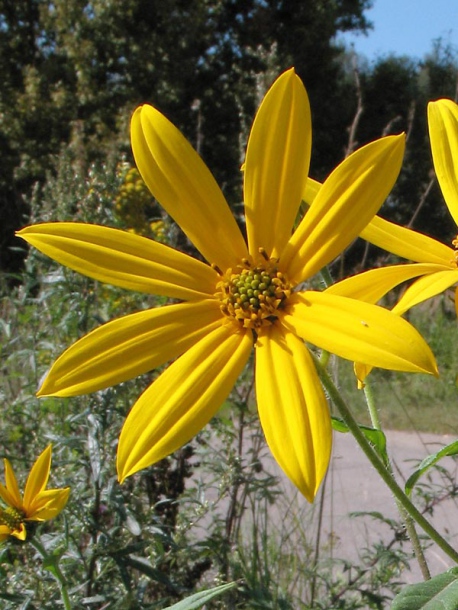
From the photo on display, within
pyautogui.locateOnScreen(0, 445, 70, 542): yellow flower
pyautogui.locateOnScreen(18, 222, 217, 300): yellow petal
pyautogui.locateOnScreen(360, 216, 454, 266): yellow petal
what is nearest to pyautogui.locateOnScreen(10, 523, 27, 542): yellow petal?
pyautogui.locateOnScreen(0, 445, 70, 542): yellow flower

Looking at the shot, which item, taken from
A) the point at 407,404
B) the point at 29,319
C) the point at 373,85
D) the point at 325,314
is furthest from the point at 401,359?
the point at 373,85

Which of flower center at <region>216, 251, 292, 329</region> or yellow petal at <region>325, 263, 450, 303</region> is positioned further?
flower center at <region>216, 251, 292, 329</region>

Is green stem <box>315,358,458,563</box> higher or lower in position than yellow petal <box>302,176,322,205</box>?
lower

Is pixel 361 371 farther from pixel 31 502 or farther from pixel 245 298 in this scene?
pixel 31 502

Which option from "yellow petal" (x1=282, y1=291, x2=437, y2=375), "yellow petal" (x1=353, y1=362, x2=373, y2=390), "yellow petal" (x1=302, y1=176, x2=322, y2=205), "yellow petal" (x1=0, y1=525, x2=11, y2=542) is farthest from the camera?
"yellow petal" (x1=0, y1=525, x2=11, y2=542)

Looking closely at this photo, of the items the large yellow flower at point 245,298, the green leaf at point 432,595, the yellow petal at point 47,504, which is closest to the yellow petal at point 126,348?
the large yellow flower at point 245,298

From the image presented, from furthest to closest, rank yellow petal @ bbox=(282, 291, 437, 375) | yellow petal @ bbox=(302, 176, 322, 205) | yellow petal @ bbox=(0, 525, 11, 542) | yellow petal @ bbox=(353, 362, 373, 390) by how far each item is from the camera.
Result: yellow petal @ bbox=(0, 525, 11, 542) → yellow petal @ bbox=(302, 176, 322, 205) → yellow petal @ bbox=(353, 362, 373, 390) → yellow petal @ bbox=(282, 291, 437, 375)

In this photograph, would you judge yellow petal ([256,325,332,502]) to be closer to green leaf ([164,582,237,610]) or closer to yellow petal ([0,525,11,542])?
green leaf ([164,582,237,610])
